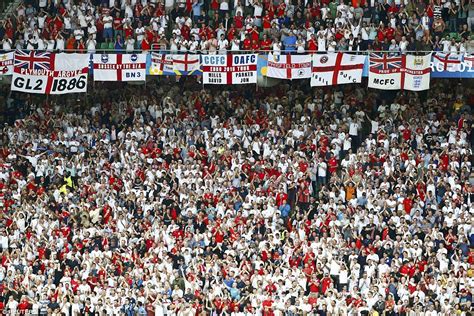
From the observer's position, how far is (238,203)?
41.9m

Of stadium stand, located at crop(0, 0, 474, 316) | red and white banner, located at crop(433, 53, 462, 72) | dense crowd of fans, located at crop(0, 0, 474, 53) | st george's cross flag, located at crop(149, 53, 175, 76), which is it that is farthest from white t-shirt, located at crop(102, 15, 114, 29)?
red and white banner, located at crop(433, 53, 462, 72)

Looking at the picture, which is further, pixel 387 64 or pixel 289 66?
pixel 289 66

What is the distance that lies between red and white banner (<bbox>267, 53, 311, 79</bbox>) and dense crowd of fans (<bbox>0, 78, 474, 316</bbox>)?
1342 millimetres

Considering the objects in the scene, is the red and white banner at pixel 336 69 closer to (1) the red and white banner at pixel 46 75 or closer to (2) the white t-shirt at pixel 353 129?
(2) the white t-shirt at pixel 353 129

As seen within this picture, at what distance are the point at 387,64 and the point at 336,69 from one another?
1509 mm

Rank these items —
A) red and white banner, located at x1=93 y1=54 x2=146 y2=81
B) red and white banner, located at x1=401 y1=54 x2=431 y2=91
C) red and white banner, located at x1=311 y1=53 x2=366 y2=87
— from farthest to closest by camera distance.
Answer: red and white banner, located at x1=93 y1=54 x2=146 y2=81, red and white banner, located at x1=311 y1=53 x2=366 y2=87, red and white banner, located at x1=401 y1=54 x2=431 y2=91

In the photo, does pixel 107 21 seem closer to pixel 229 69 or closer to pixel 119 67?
pixel 119 67

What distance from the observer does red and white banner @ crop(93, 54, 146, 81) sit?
45.4 m

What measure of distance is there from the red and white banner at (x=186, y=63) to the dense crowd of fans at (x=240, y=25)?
521 millimetres

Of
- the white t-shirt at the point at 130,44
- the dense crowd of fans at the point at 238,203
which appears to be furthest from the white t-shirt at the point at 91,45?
the dense crowd of fans at the point at 238,203

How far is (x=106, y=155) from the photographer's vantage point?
44.8 m

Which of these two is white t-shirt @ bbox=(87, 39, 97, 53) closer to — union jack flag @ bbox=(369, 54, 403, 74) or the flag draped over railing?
the flag draped over railing

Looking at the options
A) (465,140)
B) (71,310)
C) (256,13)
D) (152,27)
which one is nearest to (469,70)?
(465,140)

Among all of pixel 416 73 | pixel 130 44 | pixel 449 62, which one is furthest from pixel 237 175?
pixel 449 62
